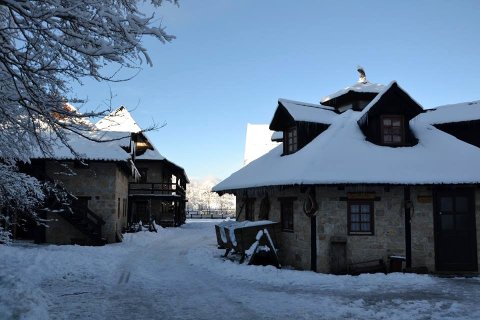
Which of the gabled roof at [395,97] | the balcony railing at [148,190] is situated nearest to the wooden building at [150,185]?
the balcony railing at [148,190]

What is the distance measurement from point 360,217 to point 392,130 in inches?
149

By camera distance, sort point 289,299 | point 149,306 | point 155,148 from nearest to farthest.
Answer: point 149,306
point 289,299
point 155,148

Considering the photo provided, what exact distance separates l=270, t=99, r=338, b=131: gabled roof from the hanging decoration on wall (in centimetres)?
346

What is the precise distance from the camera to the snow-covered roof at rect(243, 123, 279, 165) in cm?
3475

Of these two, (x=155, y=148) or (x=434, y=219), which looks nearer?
(x=434, y=219)

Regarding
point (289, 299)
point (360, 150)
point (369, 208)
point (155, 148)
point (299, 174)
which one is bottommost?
point (289, 299)

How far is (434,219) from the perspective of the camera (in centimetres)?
1382

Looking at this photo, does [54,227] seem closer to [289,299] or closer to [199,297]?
[199,297]

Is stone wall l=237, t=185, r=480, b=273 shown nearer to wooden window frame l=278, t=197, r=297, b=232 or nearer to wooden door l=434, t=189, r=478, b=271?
wooden door l=434, t=189, r=478, b=271

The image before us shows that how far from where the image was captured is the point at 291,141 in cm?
1725

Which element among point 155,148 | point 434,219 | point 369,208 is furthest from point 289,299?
point 155,148

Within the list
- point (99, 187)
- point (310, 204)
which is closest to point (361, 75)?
point (310, 204)

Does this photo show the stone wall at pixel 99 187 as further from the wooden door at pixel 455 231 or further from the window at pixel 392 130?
the wooden door at pixel 455 231

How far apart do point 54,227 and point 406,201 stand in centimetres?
1644
